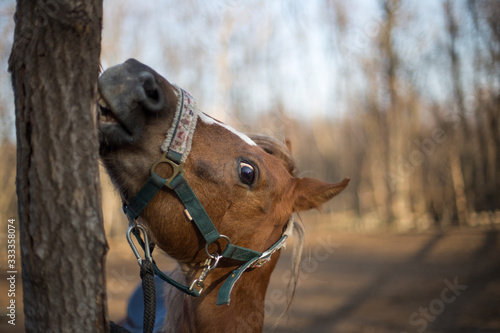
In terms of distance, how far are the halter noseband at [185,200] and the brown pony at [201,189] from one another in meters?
0.02

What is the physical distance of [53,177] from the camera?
3.85ft

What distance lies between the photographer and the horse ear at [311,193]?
235 cm

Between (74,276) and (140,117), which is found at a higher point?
(140,117)

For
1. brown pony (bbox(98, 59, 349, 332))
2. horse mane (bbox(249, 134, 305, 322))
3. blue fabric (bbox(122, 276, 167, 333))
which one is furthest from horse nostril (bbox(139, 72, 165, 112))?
blue fabric (bbox(122, 276, 167, 333))

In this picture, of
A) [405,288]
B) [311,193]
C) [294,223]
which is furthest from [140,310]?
[405,288]

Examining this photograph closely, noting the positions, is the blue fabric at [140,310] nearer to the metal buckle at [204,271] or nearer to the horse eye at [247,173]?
the metal buckle at [204,271]

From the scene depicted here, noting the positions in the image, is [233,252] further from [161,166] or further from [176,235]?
[161,166]

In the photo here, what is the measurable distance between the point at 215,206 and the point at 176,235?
252 mm

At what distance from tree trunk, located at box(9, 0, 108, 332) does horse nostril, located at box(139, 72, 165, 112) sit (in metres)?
0.37

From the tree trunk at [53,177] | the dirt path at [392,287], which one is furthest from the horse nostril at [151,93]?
the dirt path at [392,287]

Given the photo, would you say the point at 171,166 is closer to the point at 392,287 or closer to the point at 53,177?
the point at 53,177

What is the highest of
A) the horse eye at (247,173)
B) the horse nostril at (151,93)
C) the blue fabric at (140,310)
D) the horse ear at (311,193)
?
the horse nostril at (151,93)

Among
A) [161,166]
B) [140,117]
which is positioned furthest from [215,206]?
[140,117]

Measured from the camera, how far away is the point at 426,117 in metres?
21.1
